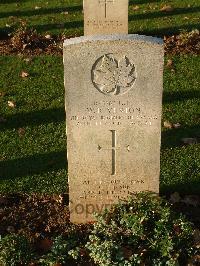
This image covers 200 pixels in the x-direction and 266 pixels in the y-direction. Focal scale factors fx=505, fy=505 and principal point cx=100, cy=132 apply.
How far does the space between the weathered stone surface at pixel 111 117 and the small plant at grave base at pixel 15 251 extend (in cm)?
74

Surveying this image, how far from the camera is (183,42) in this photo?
377 inches

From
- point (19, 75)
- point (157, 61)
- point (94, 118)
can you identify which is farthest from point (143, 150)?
point (19, 75)

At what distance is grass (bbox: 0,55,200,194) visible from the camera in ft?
19.6

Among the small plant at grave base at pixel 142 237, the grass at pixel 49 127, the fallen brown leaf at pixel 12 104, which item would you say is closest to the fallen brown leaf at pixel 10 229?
the grass at pixel 49 127

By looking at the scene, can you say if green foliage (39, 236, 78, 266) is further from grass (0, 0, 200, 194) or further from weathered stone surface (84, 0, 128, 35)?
weathered stone surface (84, 0, 128, 35)

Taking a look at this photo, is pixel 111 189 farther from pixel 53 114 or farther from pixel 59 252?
pixel 53 114

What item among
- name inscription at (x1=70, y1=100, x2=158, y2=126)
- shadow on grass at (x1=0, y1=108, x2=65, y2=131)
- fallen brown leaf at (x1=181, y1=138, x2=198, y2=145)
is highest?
name inscription at (x1=70, y1=100, x2=158, y2=126)

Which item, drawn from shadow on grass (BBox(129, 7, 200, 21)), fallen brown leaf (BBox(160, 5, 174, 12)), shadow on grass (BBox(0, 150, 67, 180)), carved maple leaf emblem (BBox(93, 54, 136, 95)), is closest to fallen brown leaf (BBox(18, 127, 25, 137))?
shadow on grass (BBox(0, 150, 67, 180))

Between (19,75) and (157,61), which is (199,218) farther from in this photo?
(19,75)

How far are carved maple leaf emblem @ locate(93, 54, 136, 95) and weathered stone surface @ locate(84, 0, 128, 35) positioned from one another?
4.36m

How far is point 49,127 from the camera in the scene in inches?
279

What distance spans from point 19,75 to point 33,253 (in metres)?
4.68

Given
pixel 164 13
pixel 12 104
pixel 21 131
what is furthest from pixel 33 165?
pixel 164 13

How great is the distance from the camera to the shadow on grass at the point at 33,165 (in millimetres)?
6137
